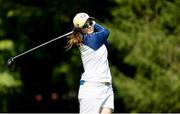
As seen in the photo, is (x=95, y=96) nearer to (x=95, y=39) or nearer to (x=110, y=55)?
(x=95, y=39)

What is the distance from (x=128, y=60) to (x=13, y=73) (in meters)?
3.06

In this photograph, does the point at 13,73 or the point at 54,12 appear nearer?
the point at 13,73

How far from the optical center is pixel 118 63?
21.8m

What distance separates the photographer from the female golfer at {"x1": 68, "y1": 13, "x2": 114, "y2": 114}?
9594 mm

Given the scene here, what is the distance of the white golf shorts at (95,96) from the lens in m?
9.59

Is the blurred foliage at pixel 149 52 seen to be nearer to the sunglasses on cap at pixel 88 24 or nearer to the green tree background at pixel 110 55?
the green tree background at pixel 110 55

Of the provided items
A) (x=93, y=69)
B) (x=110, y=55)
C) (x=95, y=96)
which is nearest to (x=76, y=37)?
(x=93, y=69)

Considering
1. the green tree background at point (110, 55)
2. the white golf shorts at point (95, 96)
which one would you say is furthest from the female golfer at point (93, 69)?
the green tree background at point (110, 55)

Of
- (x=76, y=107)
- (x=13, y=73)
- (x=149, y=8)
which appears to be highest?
(x=149, y=8)

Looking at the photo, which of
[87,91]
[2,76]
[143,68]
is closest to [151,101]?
[143,68]

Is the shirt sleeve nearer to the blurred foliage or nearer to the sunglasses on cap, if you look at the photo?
the sunglasses on cap

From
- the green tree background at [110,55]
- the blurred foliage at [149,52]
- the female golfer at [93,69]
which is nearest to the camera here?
the female golfer at [93,69]

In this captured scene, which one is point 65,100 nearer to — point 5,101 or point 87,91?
point 5,101

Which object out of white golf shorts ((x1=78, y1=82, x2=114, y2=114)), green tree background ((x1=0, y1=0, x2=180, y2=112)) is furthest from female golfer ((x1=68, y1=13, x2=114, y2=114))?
green tree background ((x1=0, y1=0, x2=180, y2=112))
